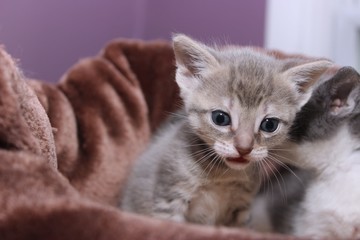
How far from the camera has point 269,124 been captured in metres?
1.14

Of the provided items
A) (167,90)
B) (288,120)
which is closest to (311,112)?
(288,120)

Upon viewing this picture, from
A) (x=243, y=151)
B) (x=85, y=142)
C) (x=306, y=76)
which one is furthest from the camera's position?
(x=85, y=142)

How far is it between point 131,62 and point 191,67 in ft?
1.88

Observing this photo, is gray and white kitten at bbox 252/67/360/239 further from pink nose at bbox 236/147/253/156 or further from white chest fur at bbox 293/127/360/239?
pink nose at bbox 236/147/253/156

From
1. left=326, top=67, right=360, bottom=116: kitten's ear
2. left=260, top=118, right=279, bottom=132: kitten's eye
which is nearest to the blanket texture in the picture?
left=326, top=67, right=360, bottom=116: kitten's ear

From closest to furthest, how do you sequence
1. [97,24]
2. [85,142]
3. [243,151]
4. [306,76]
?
[243,151]
[306,76]
[85,142]
[97,24]

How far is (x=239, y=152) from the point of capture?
108cm

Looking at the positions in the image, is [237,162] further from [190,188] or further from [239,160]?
[190,188]

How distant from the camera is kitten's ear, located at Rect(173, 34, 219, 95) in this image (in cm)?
116

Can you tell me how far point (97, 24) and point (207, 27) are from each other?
47 centimetres

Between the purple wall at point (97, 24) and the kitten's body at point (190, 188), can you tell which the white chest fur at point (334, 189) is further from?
the purple wall at point (97, 24)

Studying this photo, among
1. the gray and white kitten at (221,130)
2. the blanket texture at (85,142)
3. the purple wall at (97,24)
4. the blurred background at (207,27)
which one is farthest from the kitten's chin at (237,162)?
the purple wall at (97,24)

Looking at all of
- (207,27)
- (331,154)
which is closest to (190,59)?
(331,154)

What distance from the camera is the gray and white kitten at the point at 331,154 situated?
119cm
